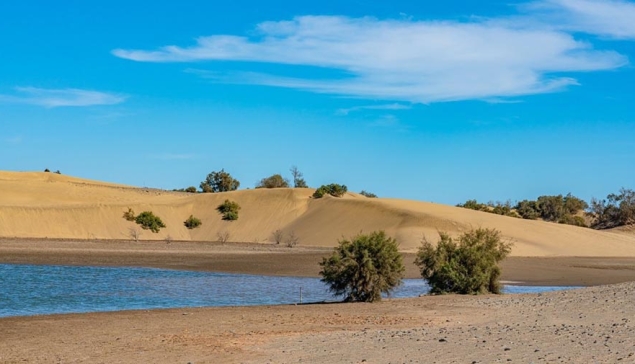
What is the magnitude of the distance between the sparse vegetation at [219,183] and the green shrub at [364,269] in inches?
3669

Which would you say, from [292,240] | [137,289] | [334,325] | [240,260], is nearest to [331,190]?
[292,240]

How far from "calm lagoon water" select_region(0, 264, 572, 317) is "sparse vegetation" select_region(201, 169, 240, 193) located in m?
78.6

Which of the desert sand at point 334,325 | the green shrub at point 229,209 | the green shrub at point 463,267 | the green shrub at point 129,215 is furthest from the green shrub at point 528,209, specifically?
the green shrub at point 463,267

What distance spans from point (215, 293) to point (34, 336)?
41.1 ft

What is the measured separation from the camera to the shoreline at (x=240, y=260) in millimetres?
44156

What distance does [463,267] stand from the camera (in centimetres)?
3089

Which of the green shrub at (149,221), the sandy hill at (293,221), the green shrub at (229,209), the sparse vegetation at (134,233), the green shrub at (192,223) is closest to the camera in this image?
the sandy hill at (293,221)

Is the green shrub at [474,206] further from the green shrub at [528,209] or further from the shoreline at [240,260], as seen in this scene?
the shoreline at [240,260]

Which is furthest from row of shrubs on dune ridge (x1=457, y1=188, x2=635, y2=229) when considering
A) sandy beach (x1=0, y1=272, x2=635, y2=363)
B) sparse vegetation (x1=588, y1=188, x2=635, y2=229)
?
sandy beach (x1=0, y1=272, x2=635, y2=363)

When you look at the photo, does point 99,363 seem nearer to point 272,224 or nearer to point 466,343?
point 466,343

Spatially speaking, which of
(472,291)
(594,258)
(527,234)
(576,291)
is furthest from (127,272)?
(527,234)

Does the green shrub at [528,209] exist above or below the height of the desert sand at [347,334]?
above

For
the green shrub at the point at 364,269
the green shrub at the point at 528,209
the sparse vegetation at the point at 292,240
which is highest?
the green shrub at the point at 528,209

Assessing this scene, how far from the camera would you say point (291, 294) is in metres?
31.4
